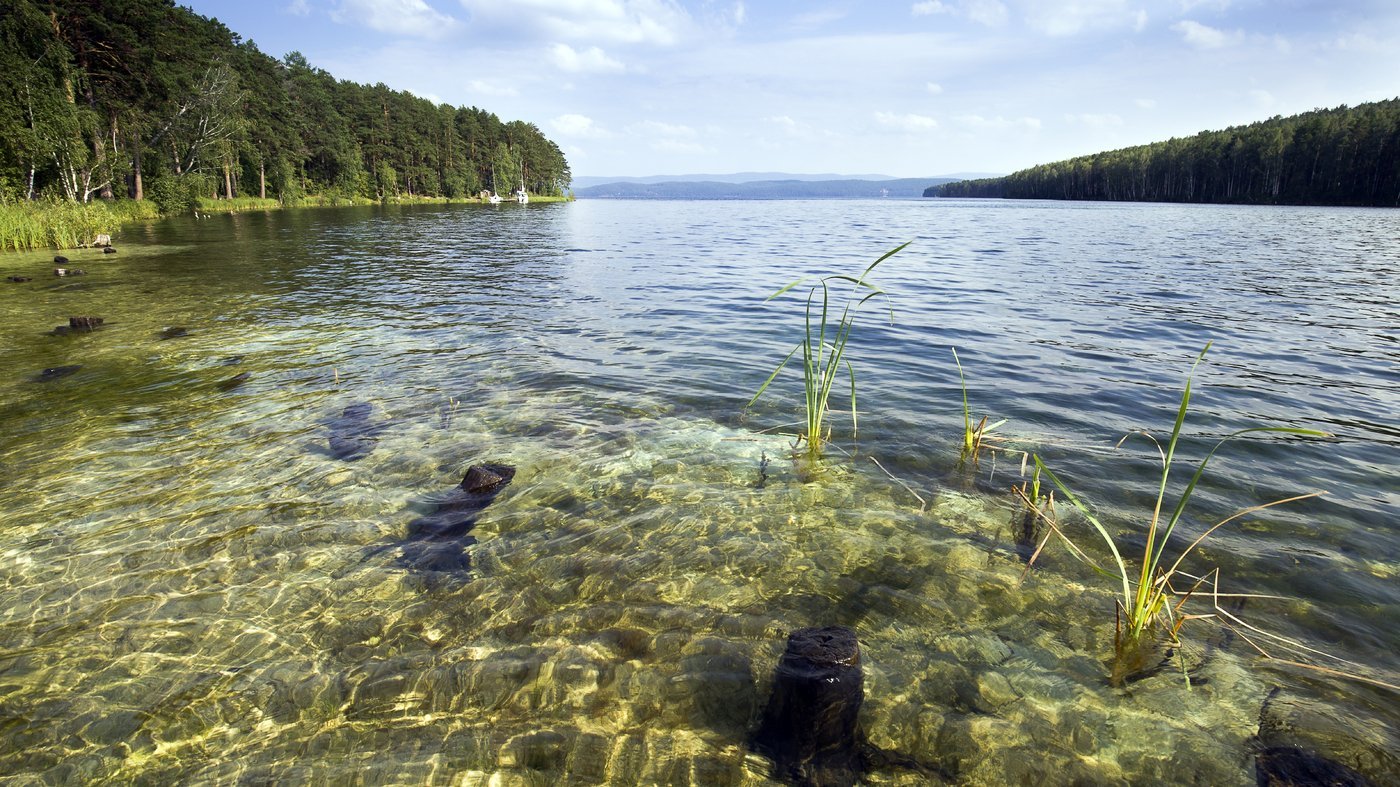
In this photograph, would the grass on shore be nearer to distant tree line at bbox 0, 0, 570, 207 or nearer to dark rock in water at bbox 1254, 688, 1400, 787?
distant tree line at bbox 0, 0, 570, 207

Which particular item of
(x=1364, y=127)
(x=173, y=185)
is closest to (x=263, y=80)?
(x=173, y=185)

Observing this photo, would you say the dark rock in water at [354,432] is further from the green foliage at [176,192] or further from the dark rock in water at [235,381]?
the green foliage at [176,192]

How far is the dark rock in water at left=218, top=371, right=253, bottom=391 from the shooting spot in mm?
9039

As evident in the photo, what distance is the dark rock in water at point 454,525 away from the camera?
191 inches

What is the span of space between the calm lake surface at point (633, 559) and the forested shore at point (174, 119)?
36.0 metres

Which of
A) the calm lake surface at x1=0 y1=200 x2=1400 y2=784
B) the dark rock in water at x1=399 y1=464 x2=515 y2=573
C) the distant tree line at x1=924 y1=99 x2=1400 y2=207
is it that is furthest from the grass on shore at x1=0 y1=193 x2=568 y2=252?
the distant tree line at x1=924 y1=99 x2=1400 y2=207

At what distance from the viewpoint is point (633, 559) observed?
4.94m

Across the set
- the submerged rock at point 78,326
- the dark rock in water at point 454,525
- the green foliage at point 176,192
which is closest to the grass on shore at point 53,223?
the green foliage at point 176,192

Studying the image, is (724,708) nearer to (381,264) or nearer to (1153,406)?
(1153,406)

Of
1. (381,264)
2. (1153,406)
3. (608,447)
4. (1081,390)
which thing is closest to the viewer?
(608,447)

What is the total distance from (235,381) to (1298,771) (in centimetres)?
1213

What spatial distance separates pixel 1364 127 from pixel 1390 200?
11.3m

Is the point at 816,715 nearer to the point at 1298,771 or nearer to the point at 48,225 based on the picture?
the point at 1298,771

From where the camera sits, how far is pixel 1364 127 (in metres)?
87.1
